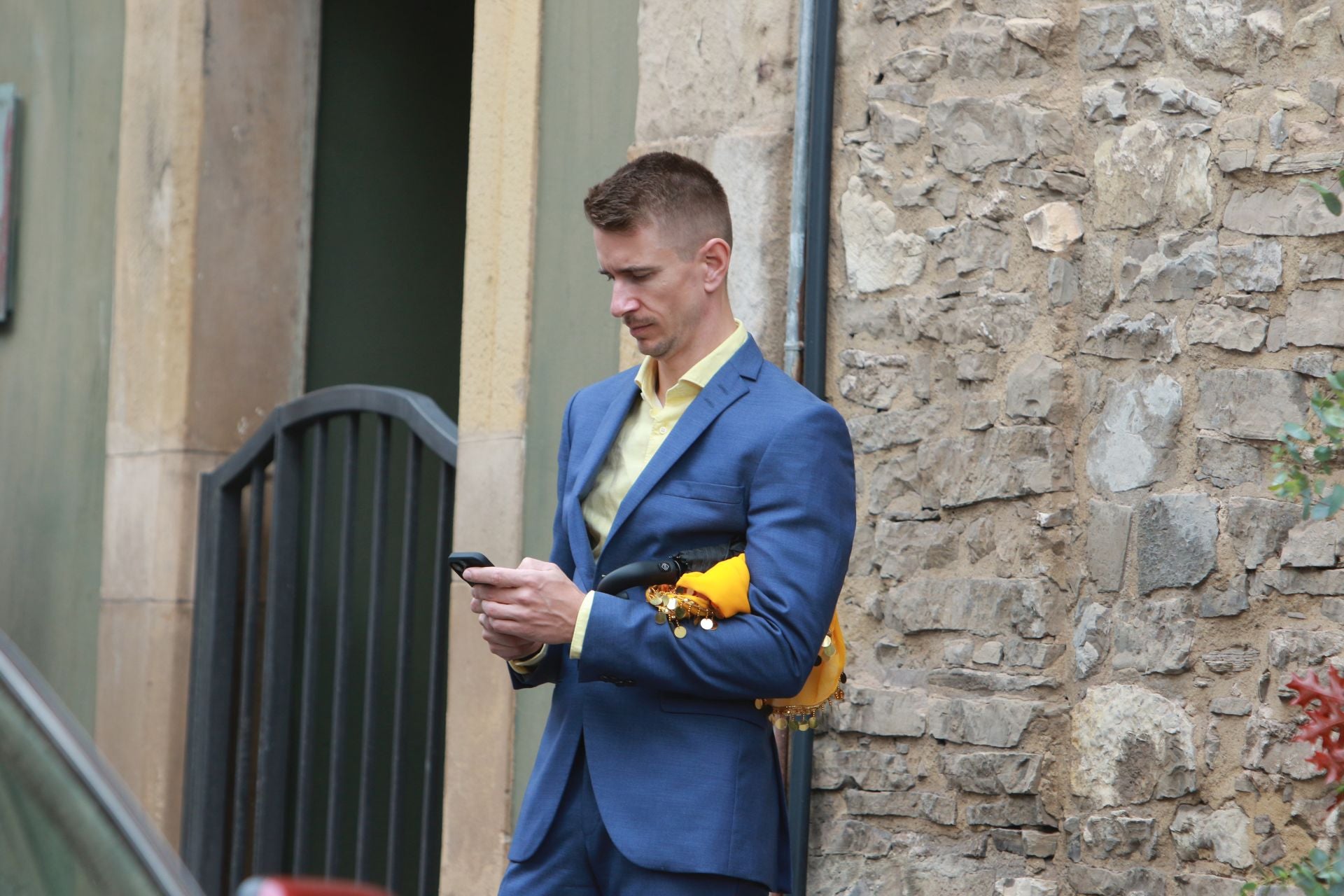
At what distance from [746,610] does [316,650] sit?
2.81m

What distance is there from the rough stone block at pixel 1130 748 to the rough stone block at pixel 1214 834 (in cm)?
5

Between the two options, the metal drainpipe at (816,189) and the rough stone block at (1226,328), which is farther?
the metal drainpipe at (816,189)

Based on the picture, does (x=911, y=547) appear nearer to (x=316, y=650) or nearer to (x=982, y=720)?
(x=982, y=720)

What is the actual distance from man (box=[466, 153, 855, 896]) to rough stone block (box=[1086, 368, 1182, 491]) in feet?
3.43

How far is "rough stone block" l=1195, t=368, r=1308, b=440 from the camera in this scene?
3.48m

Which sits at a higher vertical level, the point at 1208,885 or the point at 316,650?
the point at 316,650

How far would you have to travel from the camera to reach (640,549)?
286 centimetres

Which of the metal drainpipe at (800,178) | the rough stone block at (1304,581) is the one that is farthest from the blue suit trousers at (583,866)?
the metal drainpipe at (800,178)

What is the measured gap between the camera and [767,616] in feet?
8.91

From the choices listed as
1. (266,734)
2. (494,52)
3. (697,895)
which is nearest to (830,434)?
Result: (697,895)

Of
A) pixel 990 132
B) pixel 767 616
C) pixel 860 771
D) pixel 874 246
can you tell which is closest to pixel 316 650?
pixel 860 771

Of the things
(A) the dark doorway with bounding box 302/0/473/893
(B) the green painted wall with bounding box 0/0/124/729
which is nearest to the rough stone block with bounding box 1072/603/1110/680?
(A) the dark doorway with bounding box 302/0/473/893

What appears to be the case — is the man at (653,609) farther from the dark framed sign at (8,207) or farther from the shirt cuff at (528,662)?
the dark framed sign at (8,207)

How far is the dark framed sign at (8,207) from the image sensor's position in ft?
20.5
